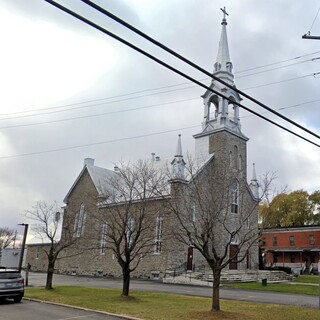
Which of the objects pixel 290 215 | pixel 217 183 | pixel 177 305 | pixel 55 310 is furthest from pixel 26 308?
pixel 290 215

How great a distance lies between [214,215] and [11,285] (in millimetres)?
9756

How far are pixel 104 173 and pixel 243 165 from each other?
17748 millimetres

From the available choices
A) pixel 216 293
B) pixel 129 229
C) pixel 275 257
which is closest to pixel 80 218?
pixel 129 229

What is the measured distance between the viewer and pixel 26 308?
15656 millimetres

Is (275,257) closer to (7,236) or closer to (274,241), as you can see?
(274,241)

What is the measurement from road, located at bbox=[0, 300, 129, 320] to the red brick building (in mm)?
46762

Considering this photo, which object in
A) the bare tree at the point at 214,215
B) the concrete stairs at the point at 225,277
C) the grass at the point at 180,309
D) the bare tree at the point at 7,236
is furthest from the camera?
the bare tree at the point at 7,236

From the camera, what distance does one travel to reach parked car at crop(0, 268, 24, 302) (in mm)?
17188

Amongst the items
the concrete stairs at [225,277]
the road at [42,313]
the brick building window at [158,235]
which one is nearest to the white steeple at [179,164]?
the brick building window at [158,235]

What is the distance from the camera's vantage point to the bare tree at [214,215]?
51.0 feet

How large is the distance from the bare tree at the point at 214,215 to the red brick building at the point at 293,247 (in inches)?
708

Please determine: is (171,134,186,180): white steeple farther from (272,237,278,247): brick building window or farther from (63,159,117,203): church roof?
(272,237,278,247): brick building window

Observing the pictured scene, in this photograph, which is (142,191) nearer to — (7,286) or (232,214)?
(7,286)

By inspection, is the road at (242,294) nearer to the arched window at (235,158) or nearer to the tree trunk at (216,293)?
the tree trunk at (216,293)
